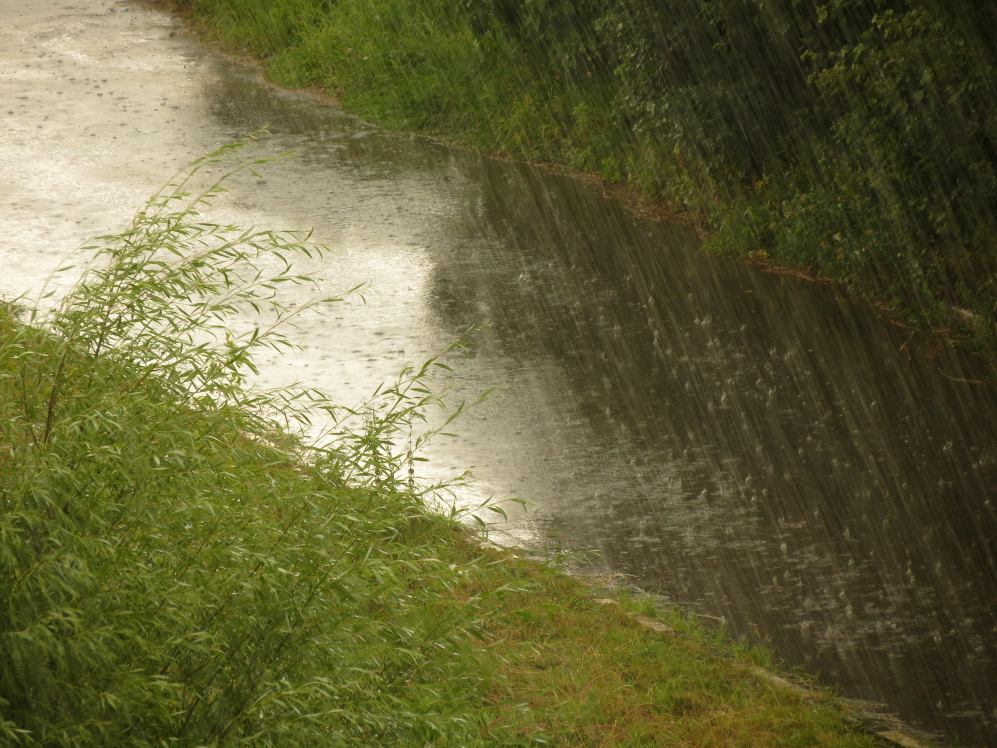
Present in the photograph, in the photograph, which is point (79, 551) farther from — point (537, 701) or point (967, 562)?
point (967, 562)

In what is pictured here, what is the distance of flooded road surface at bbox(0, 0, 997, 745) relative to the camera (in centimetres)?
550

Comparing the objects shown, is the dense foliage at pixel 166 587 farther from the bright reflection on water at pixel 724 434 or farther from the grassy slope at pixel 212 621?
the bright reflection on water at pixel 724 434

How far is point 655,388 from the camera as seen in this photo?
777cm

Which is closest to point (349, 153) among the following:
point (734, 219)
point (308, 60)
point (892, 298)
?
point (308, 60)

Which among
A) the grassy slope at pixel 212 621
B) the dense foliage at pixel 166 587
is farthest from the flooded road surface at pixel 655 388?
the dense foliage at pixel 166 587

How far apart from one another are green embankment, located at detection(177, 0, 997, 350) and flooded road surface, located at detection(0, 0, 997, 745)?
1.53ft

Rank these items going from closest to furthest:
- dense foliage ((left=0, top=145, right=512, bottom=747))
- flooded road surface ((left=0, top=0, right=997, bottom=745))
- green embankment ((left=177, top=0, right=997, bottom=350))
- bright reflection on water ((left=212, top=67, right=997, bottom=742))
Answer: dense foliage ((left=0, top=145, right=512, bottom=747))
bright reflection on water ((left=212, top=67, right=997, bottom=742))
flooded road surface ((left=0, top=0, right=997, bottom=745))
green embankment ((left=177, top=0, right=997, bottom=350))

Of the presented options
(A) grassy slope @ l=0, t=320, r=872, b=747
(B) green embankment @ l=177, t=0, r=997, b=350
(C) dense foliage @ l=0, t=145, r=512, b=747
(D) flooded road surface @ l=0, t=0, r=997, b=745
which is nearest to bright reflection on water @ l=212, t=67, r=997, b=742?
(D) flooded road surface @ l=0, t=0, r=997, b=745

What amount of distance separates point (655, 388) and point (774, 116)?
314cm

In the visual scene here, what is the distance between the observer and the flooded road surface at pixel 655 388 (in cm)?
550

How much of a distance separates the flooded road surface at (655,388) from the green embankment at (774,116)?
0.47 meters

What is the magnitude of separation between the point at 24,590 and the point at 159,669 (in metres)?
0.49

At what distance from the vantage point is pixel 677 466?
680 cm

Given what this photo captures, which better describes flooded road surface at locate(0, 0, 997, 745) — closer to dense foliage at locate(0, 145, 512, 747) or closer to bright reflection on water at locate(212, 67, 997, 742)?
bright reflection on water at locate(212, 67, 997, 742)
